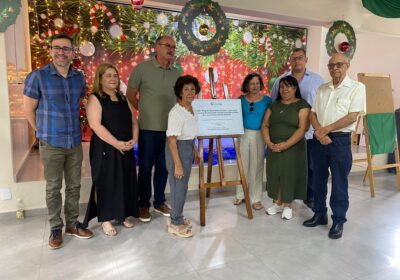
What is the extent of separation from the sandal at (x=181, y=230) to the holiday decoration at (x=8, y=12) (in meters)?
2.23

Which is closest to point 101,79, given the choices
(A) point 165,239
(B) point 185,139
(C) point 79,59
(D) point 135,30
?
(B) point 185,139

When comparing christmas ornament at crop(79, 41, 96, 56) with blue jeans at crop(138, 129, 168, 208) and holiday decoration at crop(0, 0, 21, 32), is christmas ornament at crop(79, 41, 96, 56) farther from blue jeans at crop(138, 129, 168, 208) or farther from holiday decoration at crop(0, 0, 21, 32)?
blue jeans at crop(138, 129, 168, 208)

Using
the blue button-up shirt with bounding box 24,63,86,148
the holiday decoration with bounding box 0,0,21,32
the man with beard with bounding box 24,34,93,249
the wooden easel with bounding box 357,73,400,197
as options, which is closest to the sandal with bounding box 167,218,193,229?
the man with beard with bounding box 24,34,93,249

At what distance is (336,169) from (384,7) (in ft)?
9.77

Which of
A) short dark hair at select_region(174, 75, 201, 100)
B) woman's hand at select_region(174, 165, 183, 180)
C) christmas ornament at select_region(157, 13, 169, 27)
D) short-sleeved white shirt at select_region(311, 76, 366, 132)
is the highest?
christmas ornament at select_region(157, 13, 169, 27)

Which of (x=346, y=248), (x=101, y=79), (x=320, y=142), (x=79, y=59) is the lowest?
(x=346, y=248)

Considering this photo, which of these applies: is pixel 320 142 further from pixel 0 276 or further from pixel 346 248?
pixel 0 276

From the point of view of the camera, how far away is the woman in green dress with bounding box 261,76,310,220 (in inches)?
115

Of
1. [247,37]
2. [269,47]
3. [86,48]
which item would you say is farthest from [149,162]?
[269,47]

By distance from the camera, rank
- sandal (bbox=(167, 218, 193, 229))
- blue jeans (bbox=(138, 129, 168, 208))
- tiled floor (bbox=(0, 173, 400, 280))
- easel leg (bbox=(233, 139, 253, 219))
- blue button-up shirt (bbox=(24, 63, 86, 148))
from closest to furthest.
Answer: tiled floor (bbox=(0, 173, 400, 280)) → blue button-up shirt (bbox=(24, 63, 86, 148)) → sandal (bbox=(167, 218, 193, 229)) → blue jeans (bbox=(138, 129, 168, 208)) → easel leg (bbox=(233, 139, 253, 219))

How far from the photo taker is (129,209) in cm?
277

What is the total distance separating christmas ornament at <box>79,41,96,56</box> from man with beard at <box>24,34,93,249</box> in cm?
357

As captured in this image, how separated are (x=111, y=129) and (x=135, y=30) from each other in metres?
4.14

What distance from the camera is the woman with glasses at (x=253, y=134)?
3.14 m
